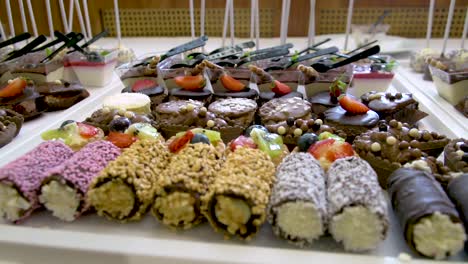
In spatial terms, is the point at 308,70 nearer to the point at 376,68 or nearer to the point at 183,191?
the point at 376,68

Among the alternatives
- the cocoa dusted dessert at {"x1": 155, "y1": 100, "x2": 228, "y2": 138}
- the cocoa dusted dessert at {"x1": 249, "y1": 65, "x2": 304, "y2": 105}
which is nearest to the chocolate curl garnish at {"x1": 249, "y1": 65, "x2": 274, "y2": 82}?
the cocoa dusted dessert at {"x1": 249, "y1": 65, "x2": 304, "y2": 105}

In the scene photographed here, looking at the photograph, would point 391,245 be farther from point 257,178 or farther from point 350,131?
point 350,131

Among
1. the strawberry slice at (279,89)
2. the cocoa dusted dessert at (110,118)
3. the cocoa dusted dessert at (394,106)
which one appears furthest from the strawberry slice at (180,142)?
the cocoa dusted dessert at (394,106)

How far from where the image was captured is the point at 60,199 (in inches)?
45.5

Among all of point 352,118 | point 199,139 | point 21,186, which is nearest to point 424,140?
point 352,118

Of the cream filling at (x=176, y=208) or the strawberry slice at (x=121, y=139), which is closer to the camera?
the cream filling at (x=176, y=208)

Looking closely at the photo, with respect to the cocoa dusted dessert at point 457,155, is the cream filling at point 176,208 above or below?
below

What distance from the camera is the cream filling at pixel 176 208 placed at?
1081 millimetres

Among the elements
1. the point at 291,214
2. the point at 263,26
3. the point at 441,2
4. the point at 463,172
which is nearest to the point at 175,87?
the point at 291,214

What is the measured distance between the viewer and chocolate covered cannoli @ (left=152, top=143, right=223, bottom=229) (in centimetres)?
108

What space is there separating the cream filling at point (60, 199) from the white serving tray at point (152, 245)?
4 cm

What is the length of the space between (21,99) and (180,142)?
1023 mm

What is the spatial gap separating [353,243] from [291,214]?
0.58 ft

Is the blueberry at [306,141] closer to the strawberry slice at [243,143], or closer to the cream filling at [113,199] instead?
the strawberry slice at [243,143]
